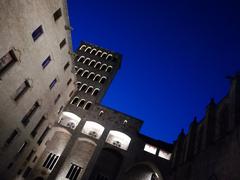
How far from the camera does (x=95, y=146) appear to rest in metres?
31.4

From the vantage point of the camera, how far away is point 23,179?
26.2 m

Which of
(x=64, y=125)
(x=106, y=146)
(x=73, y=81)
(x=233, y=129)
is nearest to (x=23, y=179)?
(x=64, y=125)

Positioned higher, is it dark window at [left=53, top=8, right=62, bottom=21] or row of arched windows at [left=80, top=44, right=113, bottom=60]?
row of arched windows at [left=80, top=44, right=113, bottom=60]

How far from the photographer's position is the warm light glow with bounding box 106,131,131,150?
3328cm

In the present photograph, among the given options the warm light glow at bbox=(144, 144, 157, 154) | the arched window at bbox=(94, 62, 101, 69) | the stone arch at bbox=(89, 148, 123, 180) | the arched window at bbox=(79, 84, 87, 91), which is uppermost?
the arched window at bbox=(94, 62, 101, 69)

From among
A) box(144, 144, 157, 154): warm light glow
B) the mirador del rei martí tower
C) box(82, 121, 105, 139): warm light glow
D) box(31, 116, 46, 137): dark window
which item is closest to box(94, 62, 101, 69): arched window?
the mirador del rei martí tower

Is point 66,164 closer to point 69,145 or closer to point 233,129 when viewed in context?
point 69,145

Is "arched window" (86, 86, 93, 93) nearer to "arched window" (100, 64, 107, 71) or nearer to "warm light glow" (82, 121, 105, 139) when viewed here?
"arched window" (100, 64, 107, 71)

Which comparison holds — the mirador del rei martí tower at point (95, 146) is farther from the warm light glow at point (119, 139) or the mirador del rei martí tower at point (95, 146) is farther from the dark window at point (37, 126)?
the dark window at point (37, 126)

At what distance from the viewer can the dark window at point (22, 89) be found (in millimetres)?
15300

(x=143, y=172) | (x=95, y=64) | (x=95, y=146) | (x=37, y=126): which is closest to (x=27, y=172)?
(x=95, y=146)

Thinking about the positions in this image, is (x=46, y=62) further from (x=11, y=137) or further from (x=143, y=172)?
(x=143, y=172)

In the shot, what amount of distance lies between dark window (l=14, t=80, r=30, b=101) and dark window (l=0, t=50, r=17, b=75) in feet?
7.35

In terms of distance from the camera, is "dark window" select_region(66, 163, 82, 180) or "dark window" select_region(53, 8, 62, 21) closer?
"dark window" select_region(53, 8, 62, 21)
